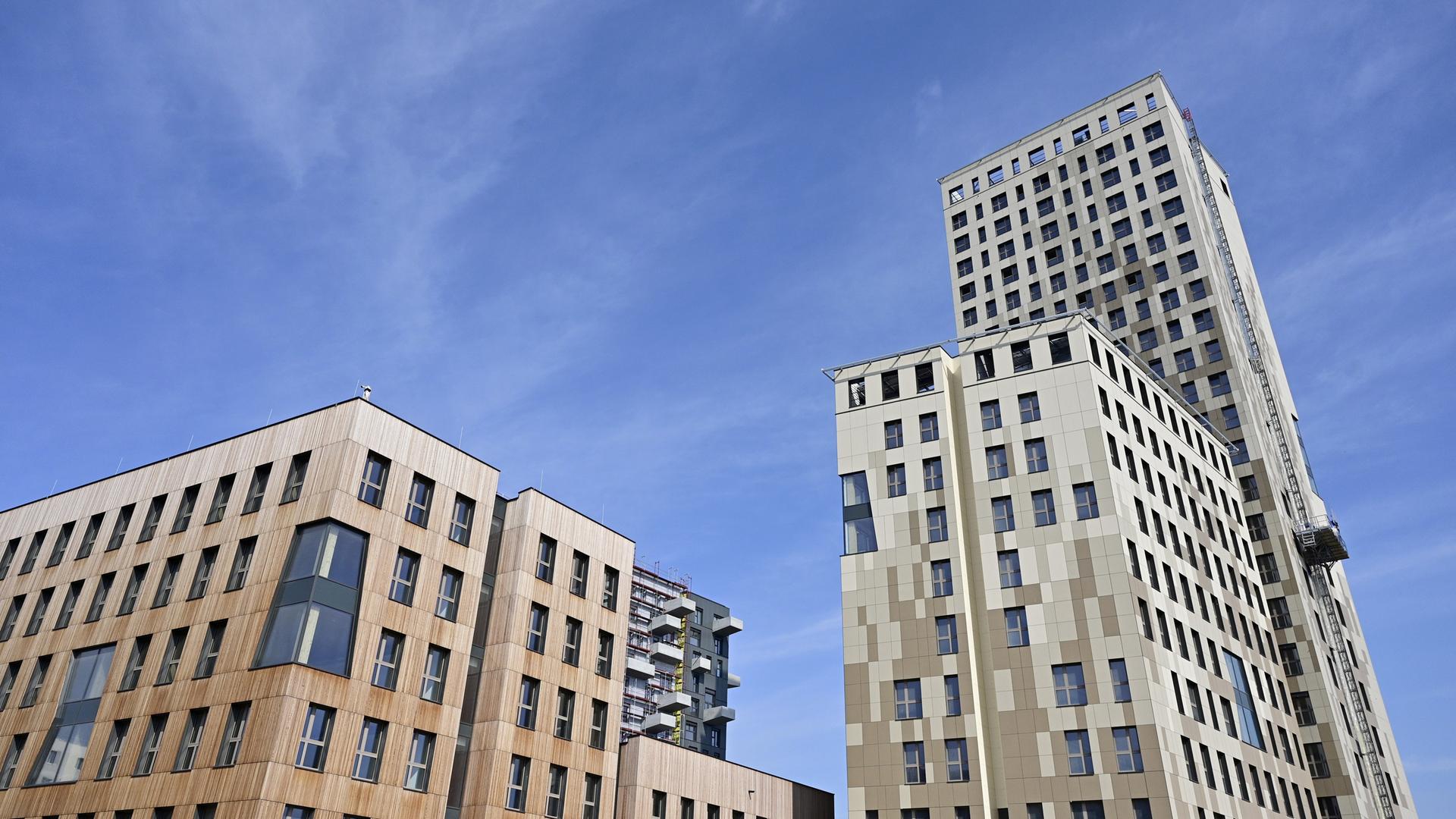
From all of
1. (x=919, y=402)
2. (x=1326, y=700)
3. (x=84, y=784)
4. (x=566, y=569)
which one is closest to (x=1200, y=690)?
(x=1326, y=700)

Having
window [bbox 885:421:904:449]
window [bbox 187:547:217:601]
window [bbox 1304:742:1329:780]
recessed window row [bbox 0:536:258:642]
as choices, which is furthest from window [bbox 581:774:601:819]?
window [bbox 1304:742:1329:780]

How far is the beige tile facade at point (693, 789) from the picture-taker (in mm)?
55125

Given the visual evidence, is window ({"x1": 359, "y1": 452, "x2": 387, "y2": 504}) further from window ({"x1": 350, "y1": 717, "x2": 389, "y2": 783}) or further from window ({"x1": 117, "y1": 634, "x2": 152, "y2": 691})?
window ({"x1": 117, "y1": 634, "x2": 152, "y2": 691})

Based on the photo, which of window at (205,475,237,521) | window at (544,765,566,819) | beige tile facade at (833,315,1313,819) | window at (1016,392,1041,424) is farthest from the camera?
window at (1016,392,1041,424)

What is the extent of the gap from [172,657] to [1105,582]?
48746 mm

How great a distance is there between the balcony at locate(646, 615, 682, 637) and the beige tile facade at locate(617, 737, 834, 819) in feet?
168

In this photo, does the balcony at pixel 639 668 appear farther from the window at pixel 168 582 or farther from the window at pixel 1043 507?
the window at pixel 168 582

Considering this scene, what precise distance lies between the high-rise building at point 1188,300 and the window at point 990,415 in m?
28.3

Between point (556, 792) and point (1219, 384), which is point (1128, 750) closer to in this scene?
point (556, 792)

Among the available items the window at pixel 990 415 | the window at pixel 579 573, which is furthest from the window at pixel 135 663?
the window at pixel 990 415

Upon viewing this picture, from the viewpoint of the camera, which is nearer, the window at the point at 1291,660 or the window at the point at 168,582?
the window at the point at 168,582

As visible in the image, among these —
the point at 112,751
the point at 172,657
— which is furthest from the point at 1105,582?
the point at 112,751

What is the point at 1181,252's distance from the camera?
291 ft

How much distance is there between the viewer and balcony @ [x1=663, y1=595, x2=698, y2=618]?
11862 cm
